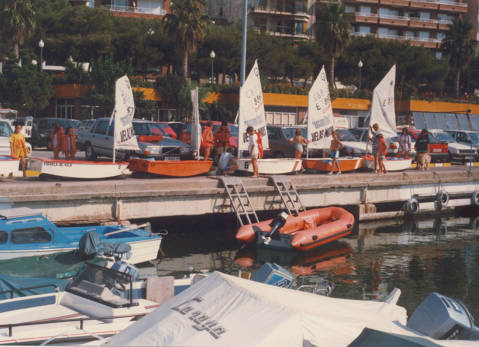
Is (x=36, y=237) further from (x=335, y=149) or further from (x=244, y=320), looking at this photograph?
(x=335, y=149)

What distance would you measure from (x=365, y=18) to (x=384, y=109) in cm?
6002

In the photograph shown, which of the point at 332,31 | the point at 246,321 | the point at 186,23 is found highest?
the point at 332,31

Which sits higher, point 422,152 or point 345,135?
point 345,135

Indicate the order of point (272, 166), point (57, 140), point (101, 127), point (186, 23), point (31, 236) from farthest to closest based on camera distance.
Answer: point (186, 23)
point (101, 127)
point (57, 140)
point (272, 166)
point (31, 236)

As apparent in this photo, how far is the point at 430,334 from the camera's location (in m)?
9.14

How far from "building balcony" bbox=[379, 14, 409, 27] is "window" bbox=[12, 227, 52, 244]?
75429 mm

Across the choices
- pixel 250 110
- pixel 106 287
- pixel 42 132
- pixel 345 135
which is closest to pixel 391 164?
pixel 345 135

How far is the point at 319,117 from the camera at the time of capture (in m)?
25.5

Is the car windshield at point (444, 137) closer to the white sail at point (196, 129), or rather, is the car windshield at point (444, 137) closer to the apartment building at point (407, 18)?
the white sail at point (196, 129)

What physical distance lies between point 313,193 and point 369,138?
3.94 m

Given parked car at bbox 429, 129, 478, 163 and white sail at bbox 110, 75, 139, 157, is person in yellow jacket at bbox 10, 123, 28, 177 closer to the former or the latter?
white sail at bbox 110, 75, 139, 157

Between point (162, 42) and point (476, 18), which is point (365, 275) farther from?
point (476, 18)

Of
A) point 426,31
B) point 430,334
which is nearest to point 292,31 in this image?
point 426,31

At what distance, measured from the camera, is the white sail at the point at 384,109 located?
26516 millimetres
